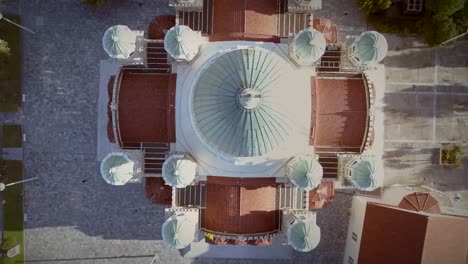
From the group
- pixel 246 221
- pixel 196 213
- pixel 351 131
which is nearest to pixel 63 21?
pixel 196 213

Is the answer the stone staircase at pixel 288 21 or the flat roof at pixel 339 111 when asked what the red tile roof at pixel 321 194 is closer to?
the flat roof at pixel 339 111

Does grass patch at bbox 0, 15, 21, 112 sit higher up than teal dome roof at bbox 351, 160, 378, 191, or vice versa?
Result: grass patch at bbox 0, 15, 21, 112

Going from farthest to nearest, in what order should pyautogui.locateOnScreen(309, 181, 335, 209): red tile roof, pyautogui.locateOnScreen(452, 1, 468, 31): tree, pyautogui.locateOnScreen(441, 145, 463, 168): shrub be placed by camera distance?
pyautogui.locateOnScreen(441, 145, 463, 168): shrub < pyautogui.locateOnScreen(452, 1, 468, 31): tree < pyautogui.locateOnScreen(309, 181, 335, 209): red tile roof

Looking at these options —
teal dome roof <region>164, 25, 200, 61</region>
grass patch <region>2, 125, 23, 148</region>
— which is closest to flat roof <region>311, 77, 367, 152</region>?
teal dome roof <region>164, 25, 200, 61</region>

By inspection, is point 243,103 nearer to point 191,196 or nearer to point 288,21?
point 191,196

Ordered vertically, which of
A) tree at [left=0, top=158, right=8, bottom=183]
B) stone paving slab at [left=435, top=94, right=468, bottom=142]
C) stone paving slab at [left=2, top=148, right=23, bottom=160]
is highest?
stone paving slab at [left=435, top=94, right=468, bottom=142]

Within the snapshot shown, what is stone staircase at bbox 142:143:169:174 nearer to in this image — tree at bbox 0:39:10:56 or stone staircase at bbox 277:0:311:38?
stone staircase at bbox 277:0:311:38

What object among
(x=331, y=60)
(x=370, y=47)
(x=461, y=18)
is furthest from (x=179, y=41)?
(x=461, y=18)

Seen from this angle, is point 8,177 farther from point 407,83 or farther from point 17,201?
point 407,83
